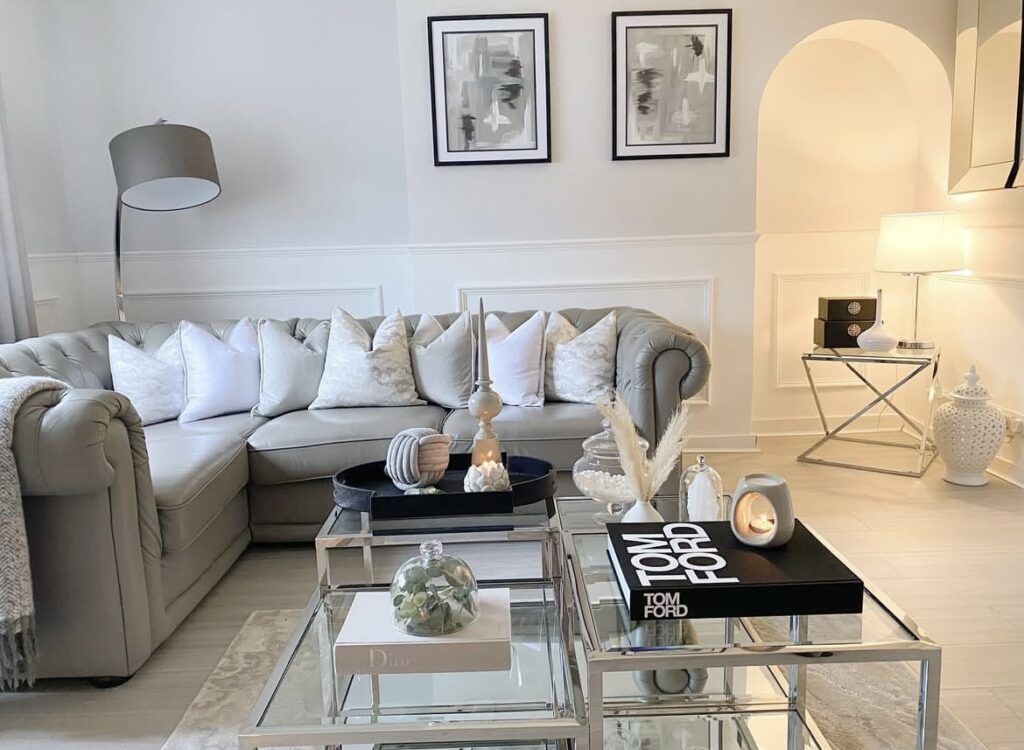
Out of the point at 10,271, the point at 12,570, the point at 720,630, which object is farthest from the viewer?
the point at 10,271

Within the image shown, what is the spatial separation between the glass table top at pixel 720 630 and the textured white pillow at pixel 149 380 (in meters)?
2.28

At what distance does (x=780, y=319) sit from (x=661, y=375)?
172 centimetres

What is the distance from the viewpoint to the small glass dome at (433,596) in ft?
5.07

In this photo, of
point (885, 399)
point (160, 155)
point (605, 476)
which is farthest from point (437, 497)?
point (885, 399)

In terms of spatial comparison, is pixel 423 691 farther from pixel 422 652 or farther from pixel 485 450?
pixel 485 450

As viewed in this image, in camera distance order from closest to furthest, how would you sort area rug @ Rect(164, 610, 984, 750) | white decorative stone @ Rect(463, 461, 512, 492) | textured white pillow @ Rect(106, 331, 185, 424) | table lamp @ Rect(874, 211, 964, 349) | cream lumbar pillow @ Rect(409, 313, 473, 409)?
area rug @ Rect(164, 610, 984, 750), white decorative stone @ Rect(463, 461, 512, 492), textured white pillow @ Rect(106, 331, 185, 424), cream lumbar pillow @ Rect(409, 313, 473, 409), table lamp @ Rect(874, 211, 964, 349)

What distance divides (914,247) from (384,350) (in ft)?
7.96

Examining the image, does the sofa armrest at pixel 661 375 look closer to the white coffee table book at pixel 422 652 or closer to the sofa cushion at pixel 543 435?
the sofa cushion at pixel 543 435

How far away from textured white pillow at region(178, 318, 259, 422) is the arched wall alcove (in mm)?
2662

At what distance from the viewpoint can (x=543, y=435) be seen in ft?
9.88

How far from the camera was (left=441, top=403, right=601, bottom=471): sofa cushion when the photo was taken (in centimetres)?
301

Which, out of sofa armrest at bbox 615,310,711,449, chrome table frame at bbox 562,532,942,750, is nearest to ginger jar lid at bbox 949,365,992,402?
sofa armrest at bbox 615,310,711,449

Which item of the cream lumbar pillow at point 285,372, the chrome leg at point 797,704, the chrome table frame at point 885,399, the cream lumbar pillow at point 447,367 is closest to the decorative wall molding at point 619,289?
the chrome table frame at point 885,399

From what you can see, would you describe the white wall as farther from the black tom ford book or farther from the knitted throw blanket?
the black tom ford book
